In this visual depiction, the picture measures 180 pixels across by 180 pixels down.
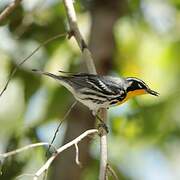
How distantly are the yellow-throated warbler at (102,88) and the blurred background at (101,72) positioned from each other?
120mm

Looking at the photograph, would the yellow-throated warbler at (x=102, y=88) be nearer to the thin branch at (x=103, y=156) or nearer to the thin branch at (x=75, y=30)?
the thin branch at (x=75, y=30)

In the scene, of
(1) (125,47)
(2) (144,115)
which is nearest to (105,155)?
(2) (144,115)

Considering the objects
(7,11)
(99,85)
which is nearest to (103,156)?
(7,11)

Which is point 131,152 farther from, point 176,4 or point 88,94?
point 176,4

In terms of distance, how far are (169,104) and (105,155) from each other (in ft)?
5.17

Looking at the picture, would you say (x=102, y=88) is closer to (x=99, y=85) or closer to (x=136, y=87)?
(x=99, y=85)

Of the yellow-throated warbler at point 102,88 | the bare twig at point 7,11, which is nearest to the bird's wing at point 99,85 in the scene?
the yellow-throated warbler at point 102,88

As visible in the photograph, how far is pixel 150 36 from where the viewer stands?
12.8 feet

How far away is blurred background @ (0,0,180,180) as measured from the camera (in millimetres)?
3285

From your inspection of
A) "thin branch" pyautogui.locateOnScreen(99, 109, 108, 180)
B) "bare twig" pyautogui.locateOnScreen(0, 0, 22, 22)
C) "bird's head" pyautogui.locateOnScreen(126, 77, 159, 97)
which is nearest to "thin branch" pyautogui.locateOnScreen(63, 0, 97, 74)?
"bare twig" pyautogui.locateOnScreen(0, 0, 22, 22)

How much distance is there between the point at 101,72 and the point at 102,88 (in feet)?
0.60

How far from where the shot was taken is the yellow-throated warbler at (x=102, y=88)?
3.12 meters

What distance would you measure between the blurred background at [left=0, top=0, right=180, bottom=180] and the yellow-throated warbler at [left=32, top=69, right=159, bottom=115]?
0.40ft

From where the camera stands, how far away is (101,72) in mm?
3379
